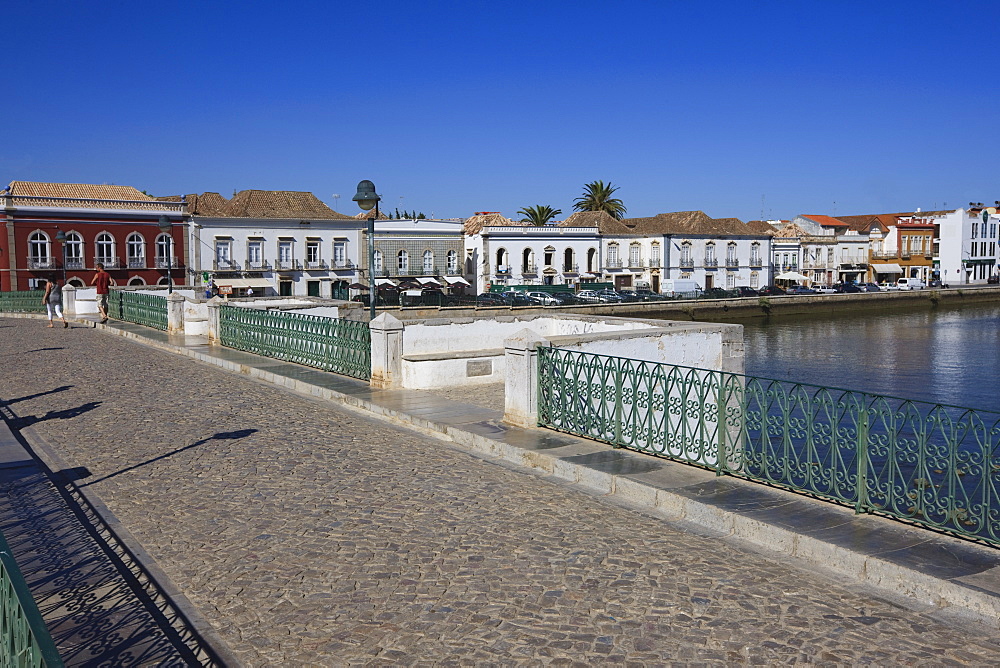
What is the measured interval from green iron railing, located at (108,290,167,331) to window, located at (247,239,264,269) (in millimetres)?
26172

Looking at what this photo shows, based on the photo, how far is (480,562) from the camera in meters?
5.58

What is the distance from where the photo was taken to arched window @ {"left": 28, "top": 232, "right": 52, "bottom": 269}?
149ft

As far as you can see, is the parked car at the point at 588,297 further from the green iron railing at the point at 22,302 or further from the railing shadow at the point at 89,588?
the railing shadow at the point at 89,588

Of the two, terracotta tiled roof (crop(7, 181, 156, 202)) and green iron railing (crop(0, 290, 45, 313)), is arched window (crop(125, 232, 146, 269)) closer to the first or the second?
terracotta tiled roof (crop(7, 181, 156, 202))

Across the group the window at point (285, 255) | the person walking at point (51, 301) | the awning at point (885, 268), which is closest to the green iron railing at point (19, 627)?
the person walking at point (51, 301)

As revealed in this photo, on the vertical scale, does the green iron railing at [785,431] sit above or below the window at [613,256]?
below

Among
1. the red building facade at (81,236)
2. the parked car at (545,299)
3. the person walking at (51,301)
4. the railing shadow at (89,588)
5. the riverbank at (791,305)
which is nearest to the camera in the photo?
the railing shadow at (89,588)

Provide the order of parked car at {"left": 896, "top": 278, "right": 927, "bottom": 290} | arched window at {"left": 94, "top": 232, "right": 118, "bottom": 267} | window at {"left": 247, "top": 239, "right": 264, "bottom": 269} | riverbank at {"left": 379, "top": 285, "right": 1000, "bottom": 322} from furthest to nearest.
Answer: parked car at {"left": 896, "top": 278, "right": 927, "bottom": 290} < riverbank at {"left": 379, "top": 285, "right": 1000, "bottom": 322} < window at {"left": 247, "top": 239, "right": 264, "bottom": 269} < arched window at {"left": 94, "top": 232, "right": 118, "bottom": 267}

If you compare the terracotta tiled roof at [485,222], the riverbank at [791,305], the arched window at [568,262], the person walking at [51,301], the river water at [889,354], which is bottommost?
the river water at [889,354]

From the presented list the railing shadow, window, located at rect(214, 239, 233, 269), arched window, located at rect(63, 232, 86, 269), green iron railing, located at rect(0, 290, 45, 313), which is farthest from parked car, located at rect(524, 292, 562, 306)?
the railing shadow

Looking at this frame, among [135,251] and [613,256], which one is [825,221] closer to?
[613,256]

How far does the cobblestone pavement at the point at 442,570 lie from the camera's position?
4422mm

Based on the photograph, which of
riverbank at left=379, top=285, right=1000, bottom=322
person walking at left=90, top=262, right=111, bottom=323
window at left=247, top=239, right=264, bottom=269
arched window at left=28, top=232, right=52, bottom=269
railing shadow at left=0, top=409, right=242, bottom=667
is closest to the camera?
railing shadow at left=0, top=409, right=242, bottom=667

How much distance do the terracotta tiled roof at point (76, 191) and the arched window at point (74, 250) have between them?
2.75m
